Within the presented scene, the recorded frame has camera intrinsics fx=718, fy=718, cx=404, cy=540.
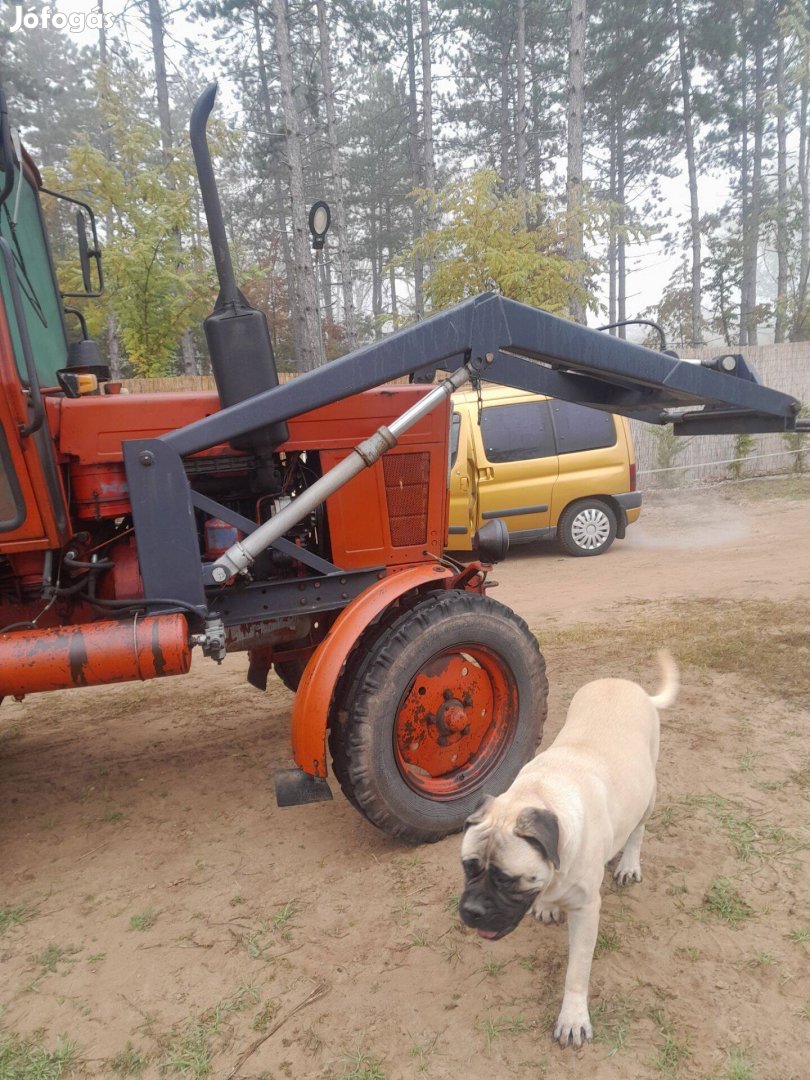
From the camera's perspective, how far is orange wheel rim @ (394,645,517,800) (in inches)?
118

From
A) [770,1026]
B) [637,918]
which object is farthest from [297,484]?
[770,1026]

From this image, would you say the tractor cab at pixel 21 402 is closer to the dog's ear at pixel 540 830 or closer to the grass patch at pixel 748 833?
the dog's ear at pixel 540 830

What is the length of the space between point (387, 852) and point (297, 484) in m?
1.63

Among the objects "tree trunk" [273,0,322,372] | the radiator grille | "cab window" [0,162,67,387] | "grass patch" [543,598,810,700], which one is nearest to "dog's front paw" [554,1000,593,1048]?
the radiator grille

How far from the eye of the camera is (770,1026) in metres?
1.99

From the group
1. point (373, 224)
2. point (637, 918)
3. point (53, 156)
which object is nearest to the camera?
point (637, 918)

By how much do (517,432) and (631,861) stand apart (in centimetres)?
620

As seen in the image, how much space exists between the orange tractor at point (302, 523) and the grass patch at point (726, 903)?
917 mm

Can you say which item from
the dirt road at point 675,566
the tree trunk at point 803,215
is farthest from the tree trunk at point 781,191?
the dirt road at point 675,566

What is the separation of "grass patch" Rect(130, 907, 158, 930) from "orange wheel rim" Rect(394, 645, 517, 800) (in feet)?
3.47

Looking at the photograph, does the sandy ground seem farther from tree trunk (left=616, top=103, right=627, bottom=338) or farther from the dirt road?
tree trunk (left=616, top=103, right=627, bottom=338)

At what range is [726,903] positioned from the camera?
245 cm

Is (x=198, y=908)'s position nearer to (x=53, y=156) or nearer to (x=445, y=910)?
(x=445, y=910)

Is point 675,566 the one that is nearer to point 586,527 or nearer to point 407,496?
point 586,527
